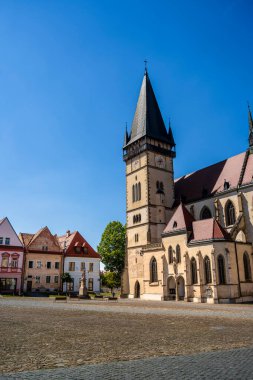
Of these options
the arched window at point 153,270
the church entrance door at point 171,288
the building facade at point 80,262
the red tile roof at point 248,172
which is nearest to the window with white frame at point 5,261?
the building facade at point 80,262

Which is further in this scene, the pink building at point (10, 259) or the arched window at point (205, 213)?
the pink building at point (10, 259)

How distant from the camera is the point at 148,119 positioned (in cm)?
5181

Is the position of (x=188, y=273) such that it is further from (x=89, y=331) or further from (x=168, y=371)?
(x=168, y=371)

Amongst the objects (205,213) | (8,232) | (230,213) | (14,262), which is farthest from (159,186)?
(14,262)

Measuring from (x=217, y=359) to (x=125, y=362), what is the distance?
2193 mm

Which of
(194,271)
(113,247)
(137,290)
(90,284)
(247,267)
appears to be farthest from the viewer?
(113,247)

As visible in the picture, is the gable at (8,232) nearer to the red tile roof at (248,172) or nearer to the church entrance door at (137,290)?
the church entrance door at (137,290)

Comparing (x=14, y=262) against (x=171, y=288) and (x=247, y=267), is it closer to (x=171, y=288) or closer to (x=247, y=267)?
(x=171, y=288)

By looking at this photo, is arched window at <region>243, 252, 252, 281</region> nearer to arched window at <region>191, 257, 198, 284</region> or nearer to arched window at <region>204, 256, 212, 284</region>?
arched window at <region>204, 256, 212, 284</region>

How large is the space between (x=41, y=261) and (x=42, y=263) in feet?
1.12

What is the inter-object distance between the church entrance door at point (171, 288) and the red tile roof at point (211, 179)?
12.1m

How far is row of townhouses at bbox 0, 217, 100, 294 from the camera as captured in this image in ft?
155

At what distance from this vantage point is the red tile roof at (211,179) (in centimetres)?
4181

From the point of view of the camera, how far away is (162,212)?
48.0 metres
